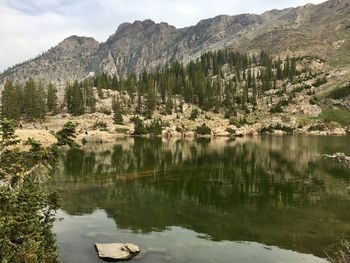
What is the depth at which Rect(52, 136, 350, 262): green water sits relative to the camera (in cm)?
3459

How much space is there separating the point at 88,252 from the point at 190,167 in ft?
167

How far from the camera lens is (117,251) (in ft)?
106

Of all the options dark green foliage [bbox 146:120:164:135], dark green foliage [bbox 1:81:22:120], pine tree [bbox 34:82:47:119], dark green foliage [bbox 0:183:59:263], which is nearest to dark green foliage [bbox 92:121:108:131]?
dark green foliage [bbox 146:120:164:135]

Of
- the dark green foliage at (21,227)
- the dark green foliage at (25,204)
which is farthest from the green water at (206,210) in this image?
the dark green foliage at (21,227)

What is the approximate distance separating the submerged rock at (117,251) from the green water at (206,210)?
2.39ft

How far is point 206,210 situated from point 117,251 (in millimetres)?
17580

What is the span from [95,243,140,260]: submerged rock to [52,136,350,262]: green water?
0.73 meters

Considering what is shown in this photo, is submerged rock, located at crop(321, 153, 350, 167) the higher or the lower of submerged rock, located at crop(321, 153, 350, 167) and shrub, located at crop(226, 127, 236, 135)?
the lower

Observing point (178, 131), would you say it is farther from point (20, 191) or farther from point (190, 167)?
point (20, 191)

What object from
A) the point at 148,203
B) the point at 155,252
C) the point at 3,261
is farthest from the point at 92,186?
the point at 3,261

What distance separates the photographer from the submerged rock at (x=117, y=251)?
31.7 m

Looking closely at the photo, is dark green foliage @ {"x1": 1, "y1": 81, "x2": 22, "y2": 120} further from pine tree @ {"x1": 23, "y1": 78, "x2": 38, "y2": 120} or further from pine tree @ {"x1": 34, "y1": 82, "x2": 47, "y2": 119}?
pine tree @ {"x1": 34, "y1": 82, "x2": 47, "y2": 119}

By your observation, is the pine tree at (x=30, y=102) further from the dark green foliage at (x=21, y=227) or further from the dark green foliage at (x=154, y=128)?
the dark green foliage at (x=21, y=227)

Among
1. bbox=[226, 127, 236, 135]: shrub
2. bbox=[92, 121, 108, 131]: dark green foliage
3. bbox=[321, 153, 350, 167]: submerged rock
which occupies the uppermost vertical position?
bbox=[92, 121, 108, 131]: dark green foliage
